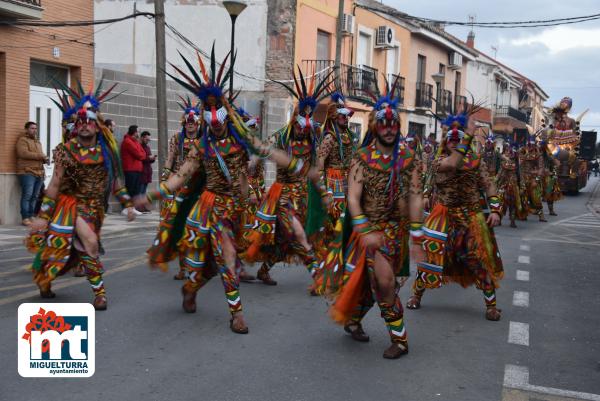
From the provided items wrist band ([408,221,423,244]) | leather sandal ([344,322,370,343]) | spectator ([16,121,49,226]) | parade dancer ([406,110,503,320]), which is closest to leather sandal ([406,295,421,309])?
parade dancer ([406,110,503,320])

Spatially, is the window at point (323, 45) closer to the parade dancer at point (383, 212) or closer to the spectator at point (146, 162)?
the spectator at point (146, 162)

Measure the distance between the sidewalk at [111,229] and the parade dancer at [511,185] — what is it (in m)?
7.97

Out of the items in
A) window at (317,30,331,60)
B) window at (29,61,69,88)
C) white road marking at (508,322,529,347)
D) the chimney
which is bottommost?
white road marking at (508,322,529,347)

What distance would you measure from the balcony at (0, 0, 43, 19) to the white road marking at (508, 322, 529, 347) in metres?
A: 10.6

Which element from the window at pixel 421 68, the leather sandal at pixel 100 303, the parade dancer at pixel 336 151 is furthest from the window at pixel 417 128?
the leather sandal at pixel 100 303

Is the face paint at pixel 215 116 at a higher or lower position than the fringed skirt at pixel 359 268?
higher

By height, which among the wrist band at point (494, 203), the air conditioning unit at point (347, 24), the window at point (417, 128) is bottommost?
the wrist band at point (494, 203)

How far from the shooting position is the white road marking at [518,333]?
18.6ft

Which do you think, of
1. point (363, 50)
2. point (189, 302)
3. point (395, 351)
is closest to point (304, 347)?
point (395, 351)

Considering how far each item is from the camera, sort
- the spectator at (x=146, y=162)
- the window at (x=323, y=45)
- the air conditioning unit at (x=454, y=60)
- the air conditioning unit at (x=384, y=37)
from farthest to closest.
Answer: the air conditioning unit at (x=454, y=60) < the air conditioning unit at (x=384, y=37) < the window at (x=323, y=45) < the spectator at (x=146, y=162)

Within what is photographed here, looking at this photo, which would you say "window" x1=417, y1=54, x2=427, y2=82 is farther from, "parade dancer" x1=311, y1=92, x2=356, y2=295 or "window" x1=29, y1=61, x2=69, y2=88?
"parade dancer" x1=311, y1=92, x2=356, y2=295

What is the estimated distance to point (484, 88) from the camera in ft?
152

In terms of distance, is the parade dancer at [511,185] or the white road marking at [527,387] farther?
the parade dancer at [511,185]

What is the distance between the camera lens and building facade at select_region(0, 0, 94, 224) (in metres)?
12.6
